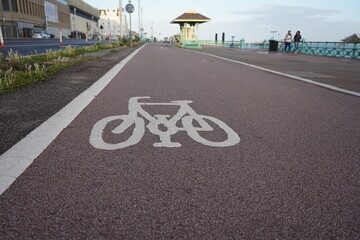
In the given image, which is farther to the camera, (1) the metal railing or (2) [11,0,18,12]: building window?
(2) [11,0,18,12]: building window

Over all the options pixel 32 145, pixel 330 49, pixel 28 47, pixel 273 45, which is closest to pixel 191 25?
pixel 273 45

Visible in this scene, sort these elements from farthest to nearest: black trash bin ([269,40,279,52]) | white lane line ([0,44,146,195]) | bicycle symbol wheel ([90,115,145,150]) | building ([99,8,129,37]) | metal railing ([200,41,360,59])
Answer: building ([99,8,129,37]), black trash bin ([269,40,279,52]), metal railing ([200,41,360,59]), bicycle symbol wheel ([90,115,145,150]), white lane line ([0,44,146,195])

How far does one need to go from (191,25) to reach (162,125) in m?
35.9

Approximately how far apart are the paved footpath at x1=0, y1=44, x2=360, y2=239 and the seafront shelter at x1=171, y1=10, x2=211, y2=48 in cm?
3270

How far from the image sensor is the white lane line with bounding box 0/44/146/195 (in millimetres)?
2145

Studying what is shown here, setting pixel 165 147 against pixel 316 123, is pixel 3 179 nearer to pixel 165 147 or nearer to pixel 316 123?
pixel 165 147

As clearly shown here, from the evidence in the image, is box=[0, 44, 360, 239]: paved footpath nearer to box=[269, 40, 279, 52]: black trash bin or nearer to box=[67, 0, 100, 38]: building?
box=[269, 40, 279, 52]: black trash bin

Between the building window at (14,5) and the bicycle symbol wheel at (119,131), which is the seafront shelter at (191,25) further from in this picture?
the building window at (14,5)

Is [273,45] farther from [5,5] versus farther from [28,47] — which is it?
[5,5]

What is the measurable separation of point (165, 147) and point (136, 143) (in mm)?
314

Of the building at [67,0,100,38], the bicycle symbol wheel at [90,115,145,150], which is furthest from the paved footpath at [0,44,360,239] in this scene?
the building at [67,0,100,38]

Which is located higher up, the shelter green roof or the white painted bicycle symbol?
the shelter green roof

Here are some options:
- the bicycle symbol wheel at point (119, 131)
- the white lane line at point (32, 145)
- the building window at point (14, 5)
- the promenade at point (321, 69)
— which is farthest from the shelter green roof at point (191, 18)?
the building window at point (14, 5)

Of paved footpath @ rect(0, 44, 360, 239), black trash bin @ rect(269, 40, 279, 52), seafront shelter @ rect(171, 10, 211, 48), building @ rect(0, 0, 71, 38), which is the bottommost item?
paved footpath @ rect(0, 44, 360, 239)
